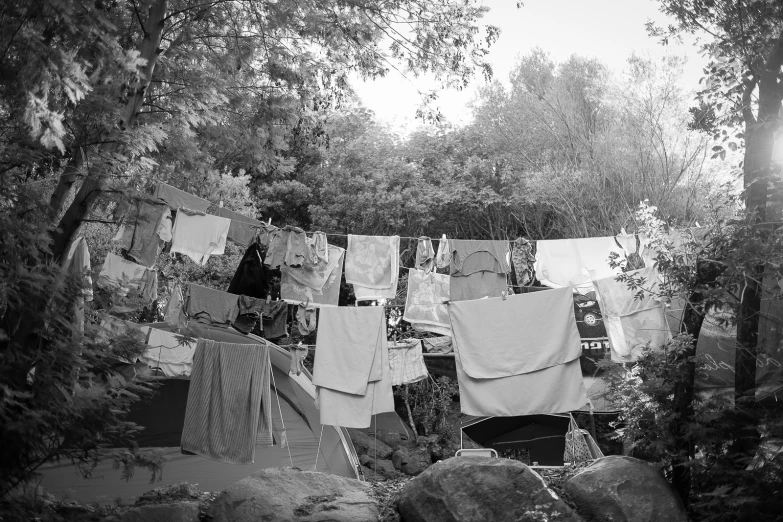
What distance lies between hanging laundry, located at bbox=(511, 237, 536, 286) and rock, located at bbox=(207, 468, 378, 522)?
3049mm

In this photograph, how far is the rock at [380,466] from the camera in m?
12.2

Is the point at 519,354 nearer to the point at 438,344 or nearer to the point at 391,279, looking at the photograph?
the point at 391,279

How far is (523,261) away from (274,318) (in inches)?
115

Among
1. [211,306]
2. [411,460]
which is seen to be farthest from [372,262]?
[411,460]

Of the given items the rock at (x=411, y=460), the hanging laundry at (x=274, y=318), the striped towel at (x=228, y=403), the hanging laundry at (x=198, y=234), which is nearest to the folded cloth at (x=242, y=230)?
the hanging laundry at (x=198, y=234)

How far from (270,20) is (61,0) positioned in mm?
3422

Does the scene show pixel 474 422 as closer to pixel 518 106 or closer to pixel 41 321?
pixel 41 321

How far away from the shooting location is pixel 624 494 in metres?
5.82

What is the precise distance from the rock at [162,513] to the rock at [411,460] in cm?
629

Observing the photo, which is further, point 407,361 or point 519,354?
point 407,361

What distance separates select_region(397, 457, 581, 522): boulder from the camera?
574 centimetres

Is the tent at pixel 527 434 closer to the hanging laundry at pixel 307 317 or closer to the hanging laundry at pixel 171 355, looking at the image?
the hanging laundry at pixel 307 317

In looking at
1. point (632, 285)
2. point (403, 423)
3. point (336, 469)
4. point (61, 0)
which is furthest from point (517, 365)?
point (403, 423)

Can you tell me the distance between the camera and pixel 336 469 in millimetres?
9688
